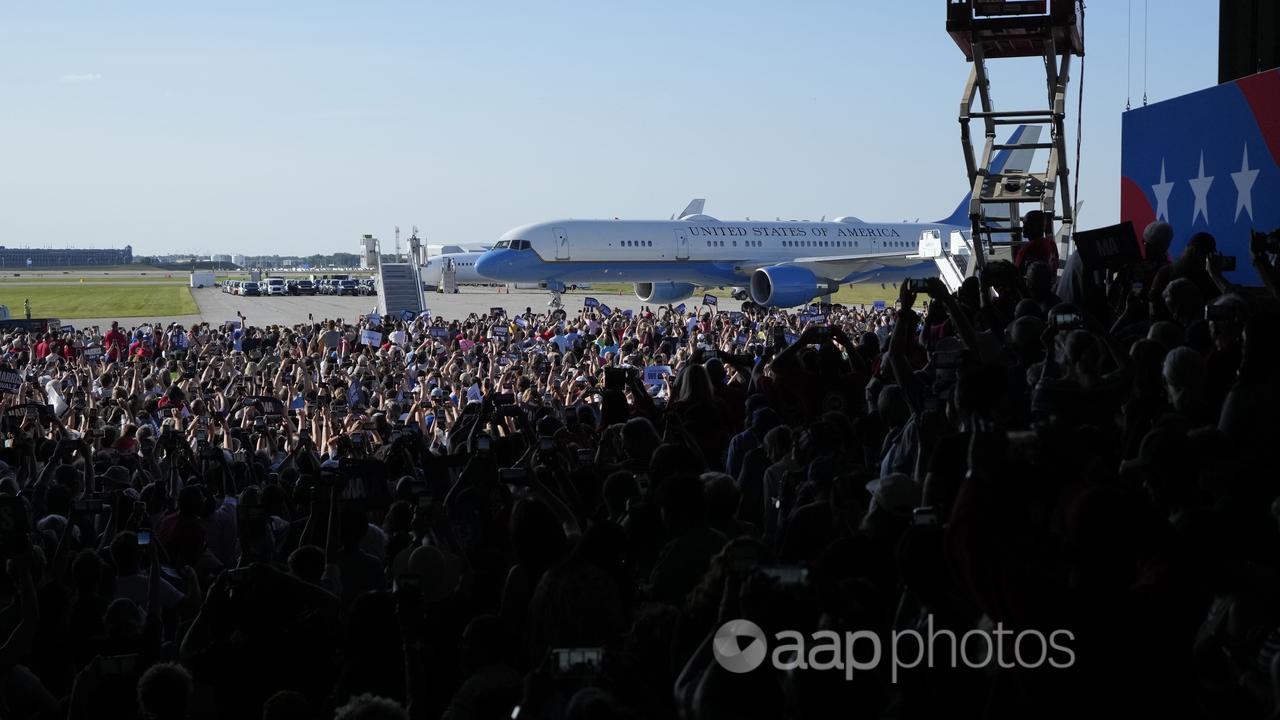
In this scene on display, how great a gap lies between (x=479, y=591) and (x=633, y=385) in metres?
3.46

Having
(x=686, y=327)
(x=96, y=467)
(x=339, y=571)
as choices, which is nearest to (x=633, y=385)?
(x=339, y=571)

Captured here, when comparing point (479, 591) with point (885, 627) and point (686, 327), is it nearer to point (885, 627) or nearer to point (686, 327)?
point (885, 627)

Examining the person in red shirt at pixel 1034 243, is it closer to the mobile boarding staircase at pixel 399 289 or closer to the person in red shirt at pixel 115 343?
the person in red shirt at pixel 115 343

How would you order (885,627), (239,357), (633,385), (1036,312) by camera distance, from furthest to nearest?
(239,357)
(633,385)
(1036,312)
(885,627)

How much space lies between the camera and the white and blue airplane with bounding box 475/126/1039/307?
4328 centimetres

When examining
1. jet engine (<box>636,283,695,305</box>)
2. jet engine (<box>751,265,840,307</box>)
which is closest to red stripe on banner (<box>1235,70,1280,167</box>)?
jet engine (<box>751,265,840,307</box>)

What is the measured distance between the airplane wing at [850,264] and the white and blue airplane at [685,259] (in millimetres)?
36

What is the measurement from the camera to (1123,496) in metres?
3.22

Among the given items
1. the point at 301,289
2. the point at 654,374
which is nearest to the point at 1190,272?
the point at 654,374

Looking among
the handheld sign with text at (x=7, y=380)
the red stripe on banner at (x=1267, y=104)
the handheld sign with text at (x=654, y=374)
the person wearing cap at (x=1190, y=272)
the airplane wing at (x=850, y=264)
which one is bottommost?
the airplane wing at (x=850, y=264)

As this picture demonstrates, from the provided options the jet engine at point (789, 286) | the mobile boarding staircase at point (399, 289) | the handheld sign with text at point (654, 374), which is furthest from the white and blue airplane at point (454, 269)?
the handheld sign with text at point (654, 374)
